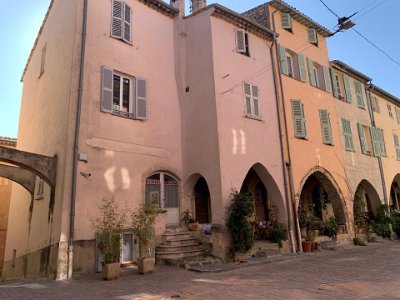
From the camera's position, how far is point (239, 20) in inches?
501

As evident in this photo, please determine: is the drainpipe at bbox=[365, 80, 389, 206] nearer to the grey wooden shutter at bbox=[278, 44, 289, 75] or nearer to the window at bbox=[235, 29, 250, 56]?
the grey wooden shutter at bbox=[278, 44, 289, 75]

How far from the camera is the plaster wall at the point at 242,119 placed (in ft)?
35.5

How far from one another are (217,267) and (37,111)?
855 cm

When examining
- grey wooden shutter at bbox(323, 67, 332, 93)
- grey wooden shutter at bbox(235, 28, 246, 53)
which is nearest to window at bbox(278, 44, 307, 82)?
grey wooden shutter at bbox(323, 67, 332, 93)

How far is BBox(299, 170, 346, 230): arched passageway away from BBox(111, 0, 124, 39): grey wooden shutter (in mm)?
9173

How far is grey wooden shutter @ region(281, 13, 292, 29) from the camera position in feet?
49.3

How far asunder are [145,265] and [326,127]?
34.5ft

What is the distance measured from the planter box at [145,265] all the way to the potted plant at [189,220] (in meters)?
2.65

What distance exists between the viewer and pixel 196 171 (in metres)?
11.1

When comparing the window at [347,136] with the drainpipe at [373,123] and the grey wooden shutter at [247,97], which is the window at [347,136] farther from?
the grey wooden shutter at [247,97]

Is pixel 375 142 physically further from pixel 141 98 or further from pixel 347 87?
pixel 141 98

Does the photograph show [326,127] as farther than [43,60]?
Yes

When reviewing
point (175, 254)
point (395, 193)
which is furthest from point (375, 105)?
point (175, 254)

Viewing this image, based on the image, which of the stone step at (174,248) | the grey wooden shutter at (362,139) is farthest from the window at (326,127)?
the stone step at (174,248)
